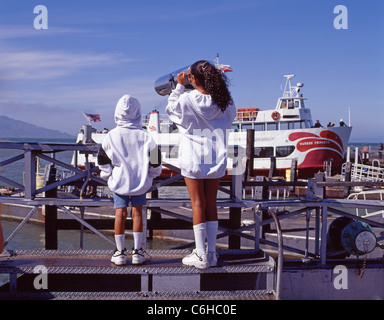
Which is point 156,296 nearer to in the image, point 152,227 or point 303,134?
point 152,227

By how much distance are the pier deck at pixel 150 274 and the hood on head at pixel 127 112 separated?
139cm

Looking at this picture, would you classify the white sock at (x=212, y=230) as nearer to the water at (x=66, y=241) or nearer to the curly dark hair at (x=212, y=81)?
the curly dark hair at (x=212, y=81)

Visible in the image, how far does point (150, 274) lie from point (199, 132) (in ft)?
4.72

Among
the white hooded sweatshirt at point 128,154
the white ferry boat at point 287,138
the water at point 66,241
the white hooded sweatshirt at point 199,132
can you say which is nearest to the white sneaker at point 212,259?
the white hooded sweatshirt at point 199,132

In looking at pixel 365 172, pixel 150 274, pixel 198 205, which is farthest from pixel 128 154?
pixel 365 172

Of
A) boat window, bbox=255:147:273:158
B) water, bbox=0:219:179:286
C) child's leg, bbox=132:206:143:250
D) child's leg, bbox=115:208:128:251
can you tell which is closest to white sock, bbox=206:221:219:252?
child's leg, bbox=132:206:143:250

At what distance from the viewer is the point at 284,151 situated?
95.3 feet

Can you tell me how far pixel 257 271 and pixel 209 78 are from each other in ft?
6.32

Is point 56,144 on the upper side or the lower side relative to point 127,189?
upper

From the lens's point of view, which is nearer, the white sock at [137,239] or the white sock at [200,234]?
the white sock at [200,234]

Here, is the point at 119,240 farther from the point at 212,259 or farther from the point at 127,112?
the point at 127,112

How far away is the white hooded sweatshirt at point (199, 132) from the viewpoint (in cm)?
379

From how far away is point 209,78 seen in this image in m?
3.79

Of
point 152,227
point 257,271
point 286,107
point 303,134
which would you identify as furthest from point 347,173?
point 257,271
